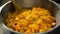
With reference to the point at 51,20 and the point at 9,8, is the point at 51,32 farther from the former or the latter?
the point at 9,8

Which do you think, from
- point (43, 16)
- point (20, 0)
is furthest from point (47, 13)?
point (20, 0)

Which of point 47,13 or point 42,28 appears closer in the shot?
point 42,28

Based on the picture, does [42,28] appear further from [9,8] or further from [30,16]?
[9,8]

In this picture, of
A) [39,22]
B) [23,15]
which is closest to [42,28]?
[39,22]

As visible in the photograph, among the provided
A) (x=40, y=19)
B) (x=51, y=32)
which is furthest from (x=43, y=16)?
(x=51, y=32)

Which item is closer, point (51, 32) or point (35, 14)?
point (51, 32)

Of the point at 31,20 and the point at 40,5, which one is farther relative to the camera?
the point at 40,5
